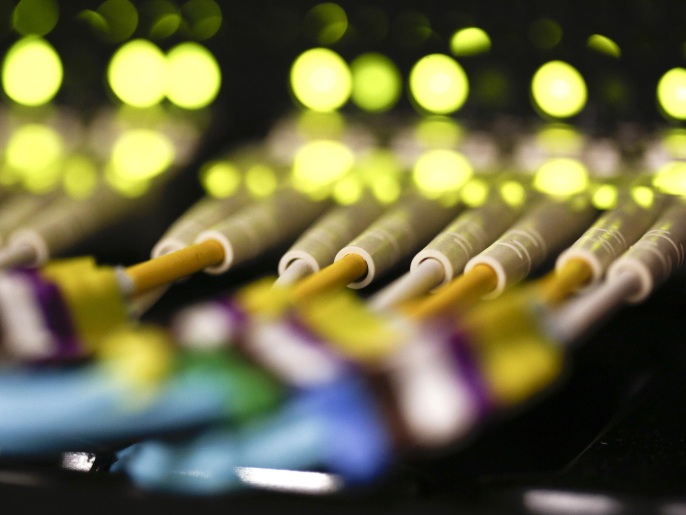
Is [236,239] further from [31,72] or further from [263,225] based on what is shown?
[31,72]

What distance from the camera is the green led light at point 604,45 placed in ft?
1.88

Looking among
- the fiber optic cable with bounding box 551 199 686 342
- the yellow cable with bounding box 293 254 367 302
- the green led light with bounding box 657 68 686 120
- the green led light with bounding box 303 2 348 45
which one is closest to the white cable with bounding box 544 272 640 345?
the fiber optic cable with bounding box 551 199 686 342

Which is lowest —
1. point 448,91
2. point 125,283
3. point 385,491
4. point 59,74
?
point 385,491

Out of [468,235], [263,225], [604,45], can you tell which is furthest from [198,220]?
[604,45]

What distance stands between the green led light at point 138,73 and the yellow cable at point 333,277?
1.05 feet

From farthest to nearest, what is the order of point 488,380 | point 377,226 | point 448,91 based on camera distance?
1. point 448,91
2. point 377,226
3. point 488,380

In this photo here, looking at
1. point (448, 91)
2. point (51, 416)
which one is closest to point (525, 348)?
point (51, 416)

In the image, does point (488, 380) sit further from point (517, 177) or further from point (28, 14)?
point (28, 14)

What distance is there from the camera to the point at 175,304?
1.74ft

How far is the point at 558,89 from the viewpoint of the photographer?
61 centimetres

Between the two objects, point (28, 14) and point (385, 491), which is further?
point (28, 14)

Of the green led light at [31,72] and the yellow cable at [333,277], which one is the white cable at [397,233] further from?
the green led light at [31,72]

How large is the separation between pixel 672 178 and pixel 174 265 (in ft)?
0.97

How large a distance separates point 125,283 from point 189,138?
302mm
